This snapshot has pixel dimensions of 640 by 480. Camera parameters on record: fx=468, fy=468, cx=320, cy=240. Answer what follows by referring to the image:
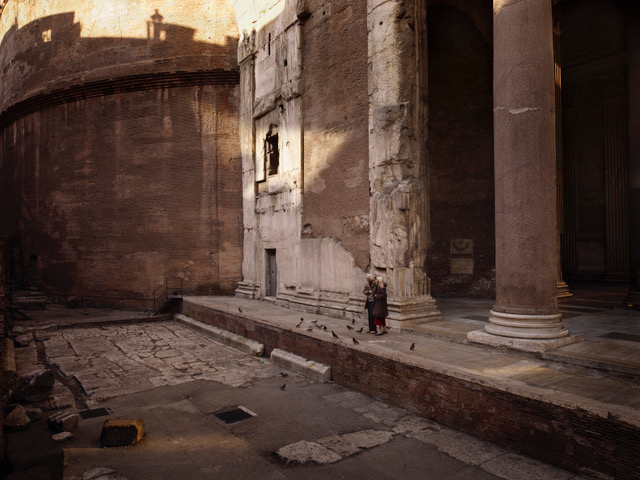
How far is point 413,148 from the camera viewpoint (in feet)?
31.1

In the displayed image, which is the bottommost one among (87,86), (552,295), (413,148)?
(552,295)

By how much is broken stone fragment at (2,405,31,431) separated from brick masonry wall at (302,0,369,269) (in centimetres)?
658

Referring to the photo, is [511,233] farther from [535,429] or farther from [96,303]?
[96,303]

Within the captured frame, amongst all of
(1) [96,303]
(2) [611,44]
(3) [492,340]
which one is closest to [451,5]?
(2) [611,44]

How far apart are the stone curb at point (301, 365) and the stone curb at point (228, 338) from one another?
0.66 meters

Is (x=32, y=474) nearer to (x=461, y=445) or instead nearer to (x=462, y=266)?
(x=461, y=445)

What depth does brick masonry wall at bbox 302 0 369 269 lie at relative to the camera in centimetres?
1030

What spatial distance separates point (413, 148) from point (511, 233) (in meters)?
3.29

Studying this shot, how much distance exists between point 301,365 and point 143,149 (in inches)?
454

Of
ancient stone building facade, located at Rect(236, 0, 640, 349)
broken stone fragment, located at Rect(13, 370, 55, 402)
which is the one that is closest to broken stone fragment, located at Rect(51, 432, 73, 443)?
broken stone fragment, located at Rect(13, 370, 55, 402)

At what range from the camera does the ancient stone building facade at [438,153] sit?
6.82m

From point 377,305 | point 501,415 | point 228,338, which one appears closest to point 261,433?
point 501,415

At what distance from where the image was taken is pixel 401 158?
30.7ft

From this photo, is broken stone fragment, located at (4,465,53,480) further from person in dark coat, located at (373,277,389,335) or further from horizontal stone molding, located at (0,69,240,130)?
horizontal stone molding, located at (0,69,240,130)
